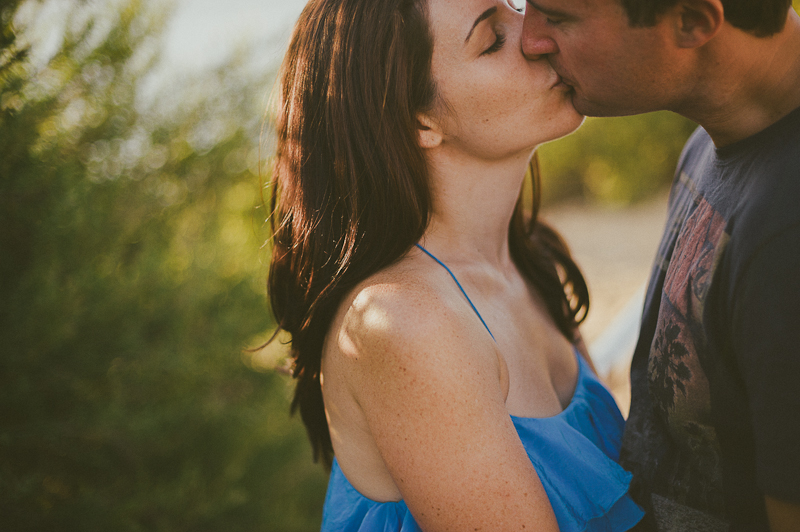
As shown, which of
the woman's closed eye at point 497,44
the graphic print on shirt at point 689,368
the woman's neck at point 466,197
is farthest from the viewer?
the woman's neck at point 466,197

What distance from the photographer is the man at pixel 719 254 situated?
3.73ft

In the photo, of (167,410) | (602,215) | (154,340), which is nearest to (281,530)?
(167,410)

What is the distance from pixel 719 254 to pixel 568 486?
76 cm

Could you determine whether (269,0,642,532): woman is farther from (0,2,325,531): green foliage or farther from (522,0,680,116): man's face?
(0,2,325,531): green foliage

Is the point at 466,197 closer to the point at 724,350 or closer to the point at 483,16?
the point at 483,16

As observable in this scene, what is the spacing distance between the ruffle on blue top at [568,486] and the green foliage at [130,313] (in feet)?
4.51

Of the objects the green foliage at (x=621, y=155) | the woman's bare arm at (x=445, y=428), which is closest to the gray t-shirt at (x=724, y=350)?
the woman's bare arm at (x=445, y=428)

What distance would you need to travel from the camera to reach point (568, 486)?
1589 mm

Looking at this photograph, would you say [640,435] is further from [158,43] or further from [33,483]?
[158,43]

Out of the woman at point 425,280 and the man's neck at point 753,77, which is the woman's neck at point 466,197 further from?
the man's neck at point 753,77

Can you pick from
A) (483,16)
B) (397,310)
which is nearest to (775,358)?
(397,310)

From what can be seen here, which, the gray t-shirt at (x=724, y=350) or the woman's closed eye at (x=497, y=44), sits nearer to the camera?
the gray t-shirt at (x=724, y=350)

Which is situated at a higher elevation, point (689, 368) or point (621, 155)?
point (689, 368)

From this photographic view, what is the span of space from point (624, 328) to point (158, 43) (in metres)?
3.62
